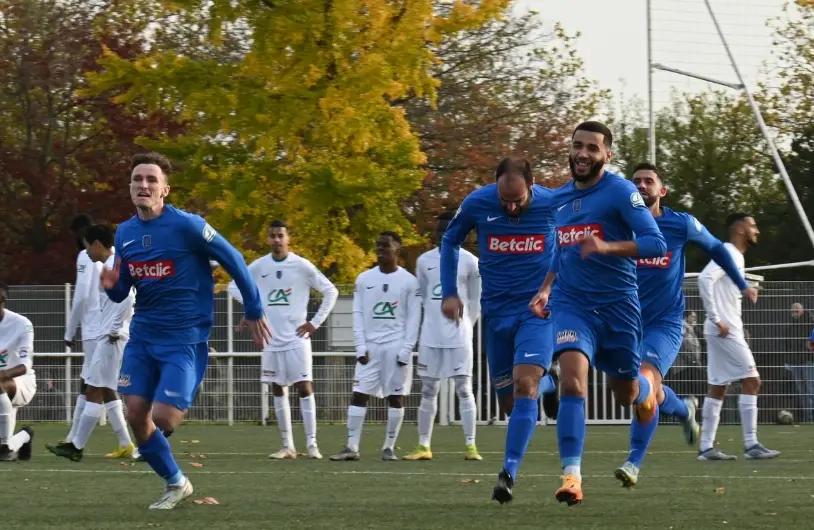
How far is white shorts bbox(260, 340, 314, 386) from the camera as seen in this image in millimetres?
18031

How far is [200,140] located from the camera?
1020 inches

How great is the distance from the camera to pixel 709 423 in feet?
55.4

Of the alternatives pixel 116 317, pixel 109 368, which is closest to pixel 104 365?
pixel 109 368

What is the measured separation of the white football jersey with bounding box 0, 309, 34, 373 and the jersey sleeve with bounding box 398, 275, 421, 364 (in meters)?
3.60

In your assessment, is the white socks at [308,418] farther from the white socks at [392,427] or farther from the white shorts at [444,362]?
the white shorts at [444,362]

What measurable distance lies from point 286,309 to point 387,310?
41.5 inches

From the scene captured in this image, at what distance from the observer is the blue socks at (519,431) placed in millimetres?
10812

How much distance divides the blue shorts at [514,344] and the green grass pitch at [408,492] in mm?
825

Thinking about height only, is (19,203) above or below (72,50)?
below

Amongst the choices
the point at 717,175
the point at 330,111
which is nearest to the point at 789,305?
the point at 330,111

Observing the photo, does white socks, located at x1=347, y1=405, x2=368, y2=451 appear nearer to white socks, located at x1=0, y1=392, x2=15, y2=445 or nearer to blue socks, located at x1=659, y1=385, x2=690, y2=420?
white socks, located at x1=0, y1=392, x2=15, y2=445

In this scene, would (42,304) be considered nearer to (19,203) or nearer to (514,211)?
(19,203)

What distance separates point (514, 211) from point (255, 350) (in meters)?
15.2

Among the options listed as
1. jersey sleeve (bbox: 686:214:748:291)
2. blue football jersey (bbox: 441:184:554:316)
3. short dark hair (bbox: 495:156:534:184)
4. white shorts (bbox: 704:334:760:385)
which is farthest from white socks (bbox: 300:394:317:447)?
short dark hair (bbox: 495:156:534:184)
